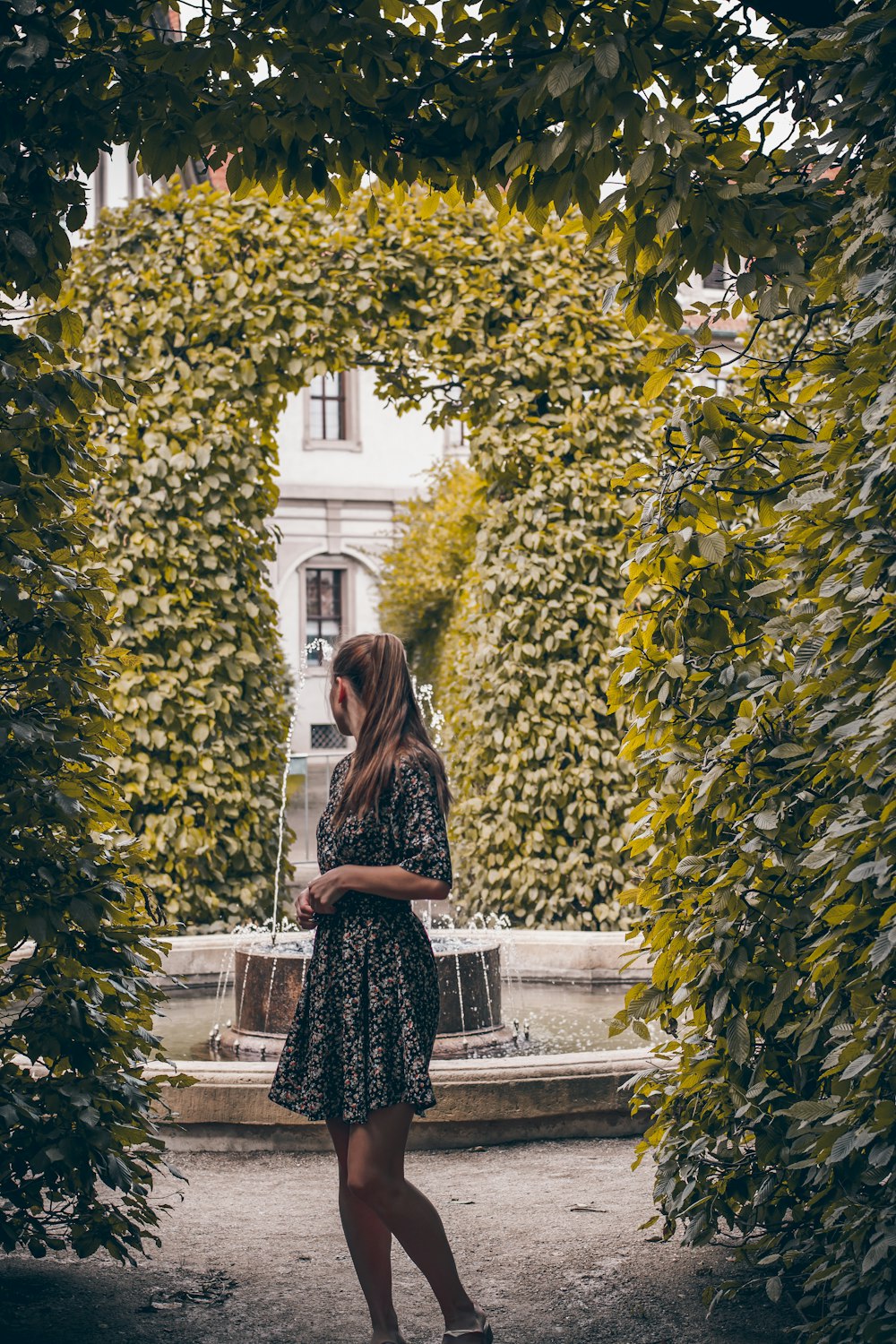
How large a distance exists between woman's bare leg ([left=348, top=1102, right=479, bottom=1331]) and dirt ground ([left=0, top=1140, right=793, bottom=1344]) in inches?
14.5

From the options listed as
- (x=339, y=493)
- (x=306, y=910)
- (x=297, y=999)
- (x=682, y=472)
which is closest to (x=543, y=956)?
(x=297, y=999)

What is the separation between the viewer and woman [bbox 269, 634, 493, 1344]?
12.4 ft

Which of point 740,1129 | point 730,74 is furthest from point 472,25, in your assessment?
point 740,1129

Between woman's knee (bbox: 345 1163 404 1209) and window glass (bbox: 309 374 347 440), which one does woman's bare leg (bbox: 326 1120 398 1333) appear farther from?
window glass (bbox: 309 374 347 440)

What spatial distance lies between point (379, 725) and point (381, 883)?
1.54ft

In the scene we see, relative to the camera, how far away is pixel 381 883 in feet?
12.5

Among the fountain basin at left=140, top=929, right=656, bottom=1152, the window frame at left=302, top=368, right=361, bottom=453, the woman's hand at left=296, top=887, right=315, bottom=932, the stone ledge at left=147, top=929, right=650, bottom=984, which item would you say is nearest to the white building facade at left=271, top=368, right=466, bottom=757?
the window frame at left=302, top=368, right=361, bottom=453

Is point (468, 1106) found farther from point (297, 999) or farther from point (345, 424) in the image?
point (345, 424)

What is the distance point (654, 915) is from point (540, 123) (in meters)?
2.28

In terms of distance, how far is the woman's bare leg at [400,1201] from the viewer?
3.73 m

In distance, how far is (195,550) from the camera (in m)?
9.96

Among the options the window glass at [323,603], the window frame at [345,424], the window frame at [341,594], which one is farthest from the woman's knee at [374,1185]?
the window glass at [323,603]

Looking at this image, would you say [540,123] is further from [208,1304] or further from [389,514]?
[389,514]

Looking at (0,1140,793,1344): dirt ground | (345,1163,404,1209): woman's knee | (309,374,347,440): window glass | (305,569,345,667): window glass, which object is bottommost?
(0,1140,793,1344): dirt ground
